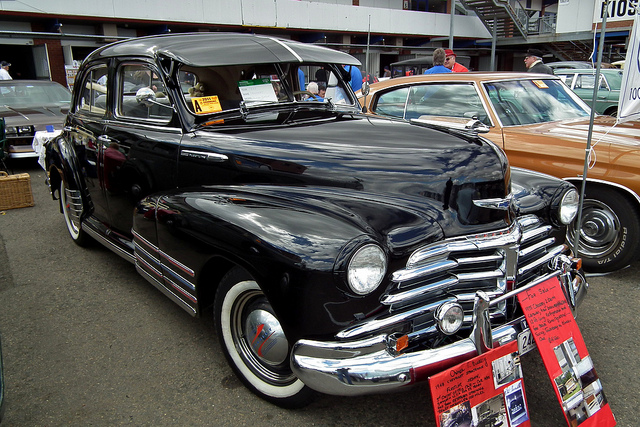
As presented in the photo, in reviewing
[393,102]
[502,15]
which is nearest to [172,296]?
[393,102]

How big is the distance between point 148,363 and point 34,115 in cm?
766

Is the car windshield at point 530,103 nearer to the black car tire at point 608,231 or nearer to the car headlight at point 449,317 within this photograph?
the black car tire at point 608,231

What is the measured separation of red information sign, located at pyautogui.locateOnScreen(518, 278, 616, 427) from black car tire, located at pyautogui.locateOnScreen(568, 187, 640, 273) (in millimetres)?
1891

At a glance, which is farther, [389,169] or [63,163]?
[63,163]

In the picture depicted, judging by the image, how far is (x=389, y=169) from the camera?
103 inches

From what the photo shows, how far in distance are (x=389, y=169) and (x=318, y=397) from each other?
4.09 ft

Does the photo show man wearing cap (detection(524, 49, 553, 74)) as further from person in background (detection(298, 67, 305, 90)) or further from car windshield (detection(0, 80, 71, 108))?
car windshield (detection(0, 80, 71, 108))

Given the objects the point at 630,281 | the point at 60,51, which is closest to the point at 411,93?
the point at 630,281

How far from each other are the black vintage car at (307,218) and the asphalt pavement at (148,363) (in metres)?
0.27

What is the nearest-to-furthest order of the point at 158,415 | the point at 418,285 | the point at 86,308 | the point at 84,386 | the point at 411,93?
1. the point at 418,285
2. the point at 158,415
3. the point at 84,386
4. the point at 86,308
5. the point at 411,93

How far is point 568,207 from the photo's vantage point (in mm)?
3014

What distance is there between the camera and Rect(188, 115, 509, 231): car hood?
254cm

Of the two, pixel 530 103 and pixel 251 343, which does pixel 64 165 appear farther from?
pixel 530 103

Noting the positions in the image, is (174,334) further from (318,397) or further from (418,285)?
(418,285)
